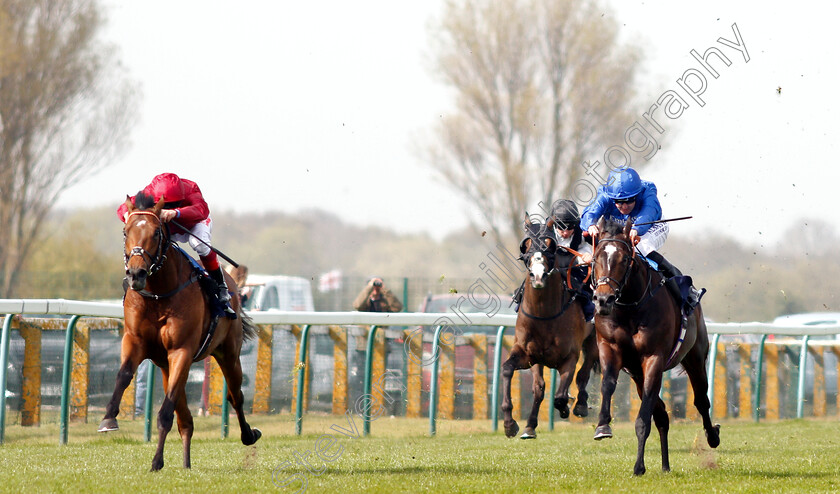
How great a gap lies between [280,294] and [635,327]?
31.2 feet

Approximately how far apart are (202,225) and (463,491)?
9.41 ft

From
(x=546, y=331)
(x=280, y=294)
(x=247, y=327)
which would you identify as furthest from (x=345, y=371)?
(x=280, y=294)

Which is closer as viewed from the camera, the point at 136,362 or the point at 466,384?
the point at 136,362

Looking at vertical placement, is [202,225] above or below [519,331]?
above

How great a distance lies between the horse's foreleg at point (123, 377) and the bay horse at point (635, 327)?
302 centimetres

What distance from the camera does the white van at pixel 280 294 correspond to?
1509 cm

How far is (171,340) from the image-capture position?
7.07 metres

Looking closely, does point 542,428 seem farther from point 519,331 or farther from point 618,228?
point 618,228

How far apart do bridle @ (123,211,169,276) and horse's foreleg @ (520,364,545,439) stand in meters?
3.23

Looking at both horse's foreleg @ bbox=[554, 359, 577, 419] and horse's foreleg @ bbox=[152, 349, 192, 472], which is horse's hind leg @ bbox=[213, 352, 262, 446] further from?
horse's foreleg @ bbox=[554, 359, 577, 419]

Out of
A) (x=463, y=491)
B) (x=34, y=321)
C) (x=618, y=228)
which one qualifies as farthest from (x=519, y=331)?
(x=34, y=321)

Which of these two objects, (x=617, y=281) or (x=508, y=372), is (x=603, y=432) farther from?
(x=508, y=372)

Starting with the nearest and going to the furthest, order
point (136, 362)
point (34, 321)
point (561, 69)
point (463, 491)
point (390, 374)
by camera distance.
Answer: point (463, 491) → point (136, 362) → point (34, 321) → point (390, 374) → point (561, 69)

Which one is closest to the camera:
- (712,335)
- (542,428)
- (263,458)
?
(263,458)
